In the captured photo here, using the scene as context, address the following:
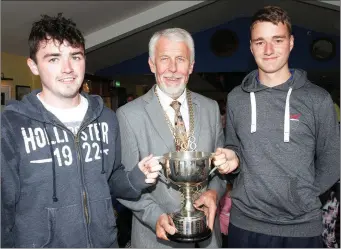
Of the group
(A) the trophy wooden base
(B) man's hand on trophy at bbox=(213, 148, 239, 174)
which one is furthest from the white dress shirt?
(A) the trophy wooden base

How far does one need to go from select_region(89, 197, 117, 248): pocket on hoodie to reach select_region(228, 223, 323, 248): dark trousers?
0.72 m

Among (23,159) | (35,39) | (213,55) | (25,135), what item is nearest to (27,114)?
(25,135)

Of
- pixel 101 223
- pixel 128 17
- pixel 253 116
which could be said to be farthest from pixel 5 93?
pixel 253 116

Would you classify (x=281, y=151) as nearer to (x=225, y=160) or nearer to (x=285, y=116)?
(x=285, y=116)

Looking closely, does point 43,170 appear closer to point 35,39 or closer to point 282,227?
point 35,39

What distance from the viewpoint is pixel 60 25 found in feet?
5.48

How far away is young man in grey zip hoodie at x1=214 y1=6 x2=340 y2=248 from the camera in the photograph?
1846 mm

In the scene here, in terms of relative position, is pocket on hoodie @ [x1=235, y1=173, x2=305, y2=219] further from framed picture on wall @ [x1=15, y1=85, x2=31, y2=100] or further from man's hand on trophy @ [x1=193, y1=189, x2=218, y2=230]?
framed picture on wall @ [x1=15, y1=85, x2=31, y2=100]

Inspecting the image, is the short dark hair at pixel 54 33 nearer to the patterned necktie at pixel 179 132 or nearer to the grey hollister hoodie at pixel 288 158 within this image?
the patterned necktie at pixel 179 132

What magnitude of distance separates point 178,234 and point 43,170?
72 centimetres

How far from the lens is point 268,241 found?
1.89m

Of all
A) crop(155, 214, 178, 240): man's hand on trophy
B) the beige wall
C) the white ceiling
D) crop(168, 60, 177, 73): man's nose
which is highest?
the white ceiling

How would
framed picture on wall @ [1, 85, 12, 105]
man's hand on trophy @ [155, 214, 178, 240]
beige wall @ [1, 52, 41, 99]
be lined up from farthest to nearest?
1. beige wall @ [1, 52, 41, 99]
2. framed picture on wall @ [1, 85, 12, 105]
3. man's hand on trophy @ [155, 214, 178, 240]

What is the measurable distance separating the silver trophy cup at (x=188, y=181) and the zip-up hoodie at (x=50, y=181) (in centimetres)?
19
